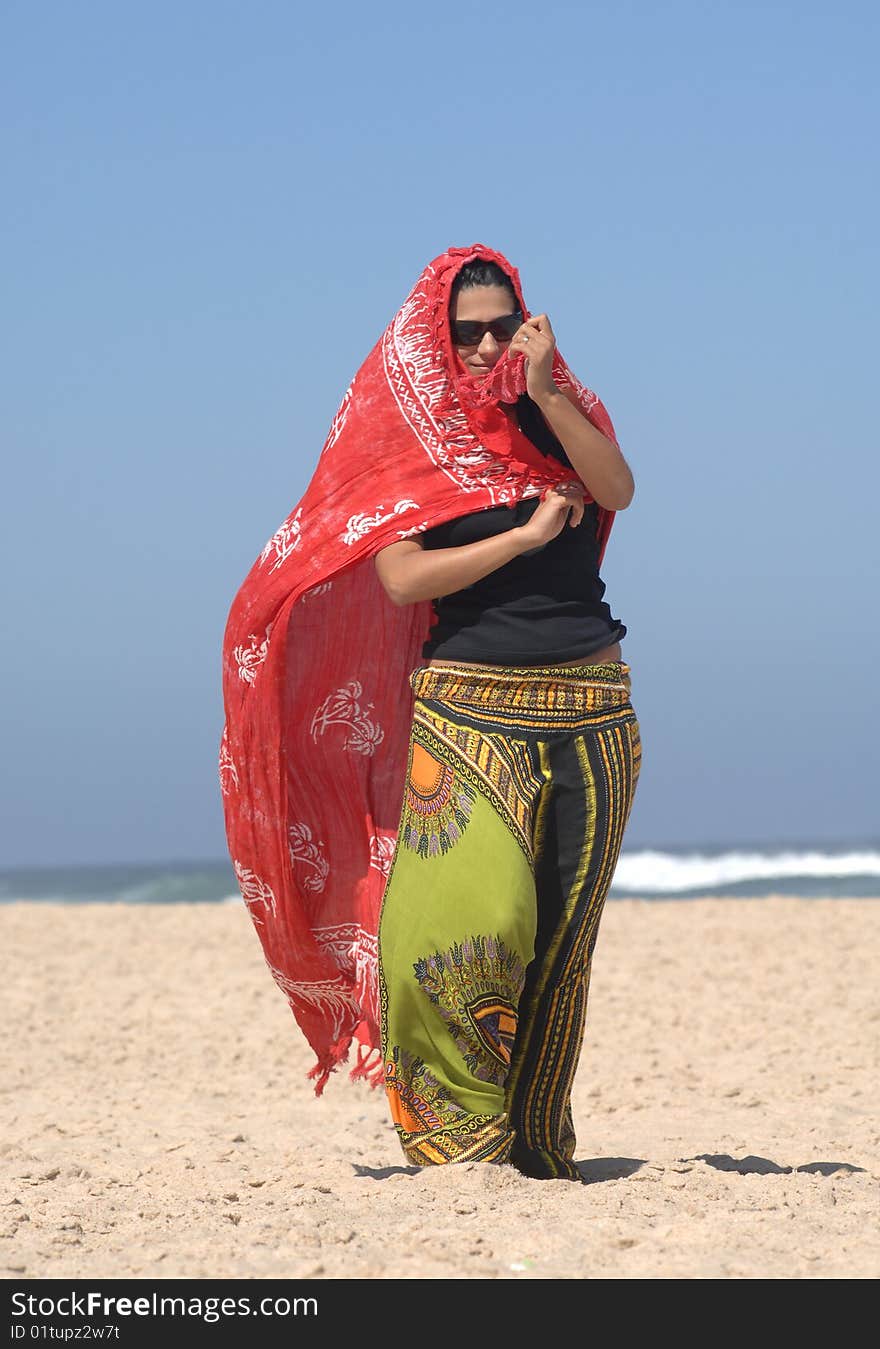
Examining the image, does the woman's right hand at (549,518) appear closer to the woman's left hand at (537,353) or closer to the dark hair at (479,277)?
the woman's left hand at (537,353)

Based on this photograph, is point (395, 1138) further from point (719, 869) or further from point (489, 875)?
point (719, 869)

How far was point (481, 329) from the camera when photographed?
425cm

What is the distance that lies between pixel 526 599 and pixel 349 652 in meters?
0.79

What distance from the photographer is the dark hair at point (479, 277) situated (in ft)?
13.9

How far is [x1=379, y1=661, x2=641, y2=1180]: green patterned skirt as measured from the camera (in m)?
4.07

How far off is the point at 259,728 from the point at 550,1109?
1364mm

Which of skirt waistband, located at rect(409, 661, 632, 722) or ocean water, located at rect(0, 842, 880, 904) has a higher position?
skirt waistband, located at rect(409, 661, 632, 722)

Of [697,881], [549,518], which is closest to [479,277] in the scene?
[549,518]

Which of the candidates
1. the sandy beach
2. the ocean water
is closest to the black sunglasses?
the sandy beach

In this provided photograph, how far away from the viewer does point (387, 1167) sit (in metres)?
4.88

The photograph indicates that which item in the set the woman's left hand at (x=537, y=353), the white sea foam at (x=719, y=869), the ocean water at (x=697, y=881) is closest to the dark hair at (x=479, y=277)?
the woman's left hand at (x=537, y=353)

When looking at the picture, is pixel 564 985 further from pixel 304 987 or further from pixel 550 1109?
pixel 304 987

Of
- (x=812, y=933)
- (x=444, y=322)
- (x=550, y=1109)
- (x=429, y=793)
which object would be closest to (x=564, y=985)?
(x=550, y=1109)

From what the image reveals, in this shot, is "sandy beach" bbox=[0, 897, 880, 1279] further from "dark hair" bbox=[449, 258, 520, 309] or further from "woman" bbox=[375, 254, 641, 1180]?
"dark hair" bbox=[449, 258, 520, 309]
